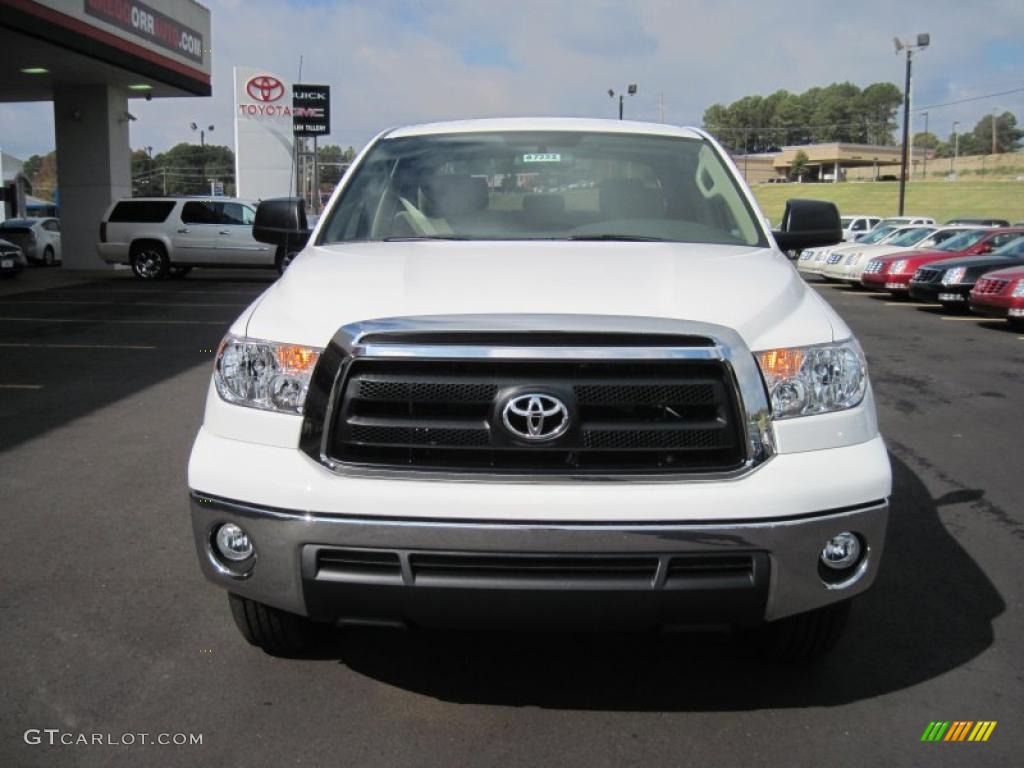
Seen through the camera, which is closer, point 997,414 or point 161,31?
point 997,414

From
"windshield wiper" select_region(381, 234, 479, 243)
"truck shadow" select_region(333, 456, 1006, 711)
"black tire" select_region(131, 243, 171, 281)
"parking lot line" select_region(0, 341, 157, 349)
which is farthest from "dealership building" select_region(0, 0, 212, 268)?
"truck shadow" select_region(333, 456, 1006, 711)

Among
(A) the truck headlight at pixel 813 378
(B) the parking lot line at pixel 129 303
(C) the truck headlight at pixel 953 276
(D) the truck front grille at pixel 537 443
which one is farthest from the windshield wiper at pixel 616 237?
→ (C) the truck headlight at pixel 953 276

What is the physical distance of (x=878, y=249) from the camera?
22.8 metres

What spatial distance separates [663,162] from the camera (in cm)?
462

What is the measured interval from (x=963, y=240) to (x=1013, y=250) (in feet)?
9.28

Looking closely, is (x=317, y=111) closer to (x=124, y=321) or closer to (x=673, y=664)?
(x=124, y=321)

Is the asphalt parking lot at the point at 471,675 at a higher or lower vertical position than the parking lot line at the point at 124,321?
lower

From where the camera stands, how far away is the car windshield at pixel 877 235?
28.0 meters

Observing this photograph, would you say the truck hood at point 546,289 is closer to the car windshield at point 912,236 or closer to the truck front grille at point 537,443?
the truck front grille at point 537,443

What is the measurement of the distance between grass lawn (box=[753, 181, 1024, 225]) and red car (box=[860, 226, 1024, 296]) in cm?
3688

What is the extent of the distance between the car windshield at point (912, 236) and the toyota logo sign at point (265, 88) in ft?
74.0

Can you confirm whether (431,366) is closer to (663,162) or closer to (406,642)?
(406,642)

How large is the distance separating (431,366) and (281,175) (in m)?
35.8

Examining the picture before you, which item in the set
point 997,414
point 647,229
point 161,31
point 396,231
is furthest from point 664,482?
point 161,31
